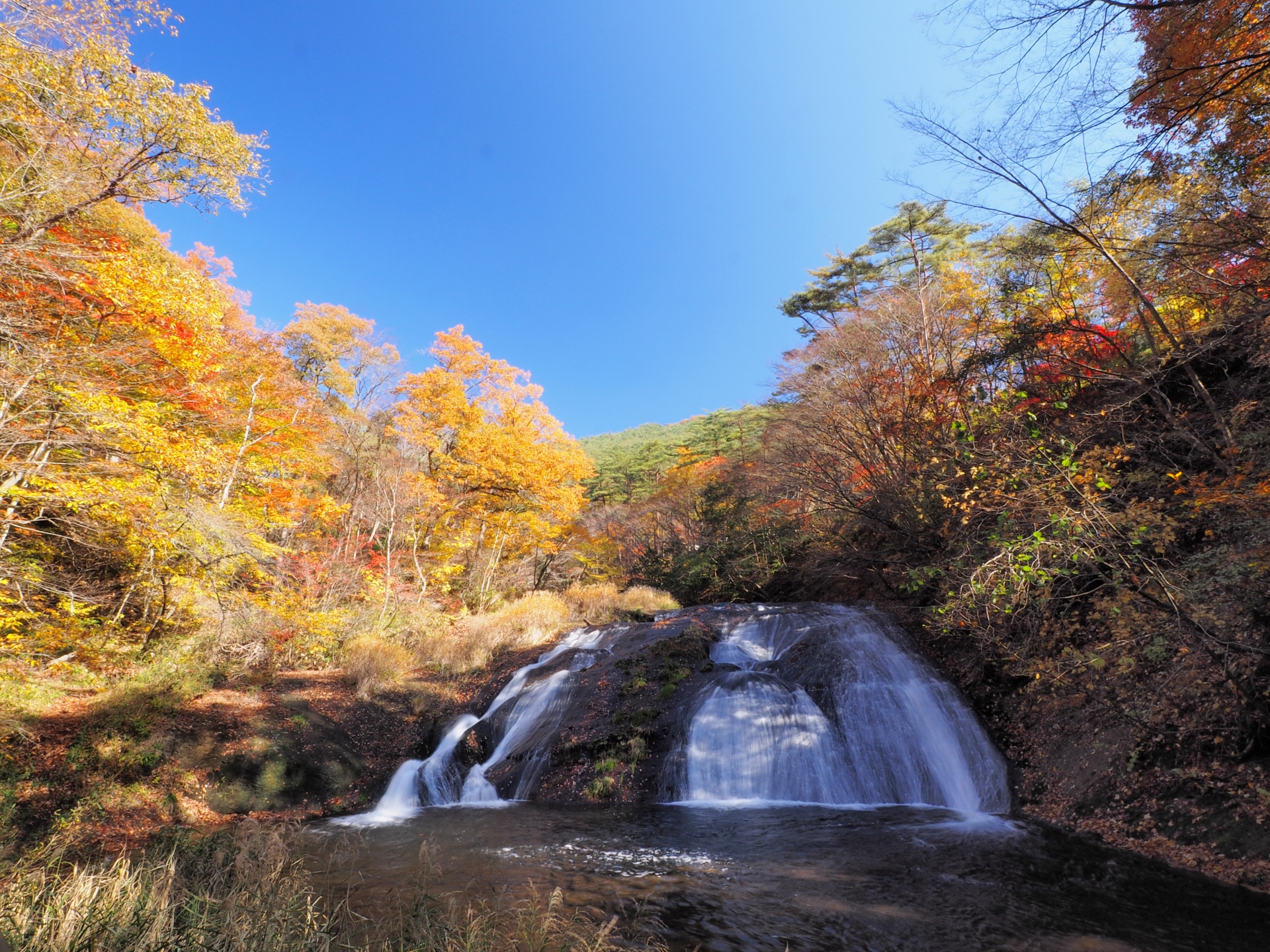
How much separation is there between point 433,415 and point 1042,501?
1942cm

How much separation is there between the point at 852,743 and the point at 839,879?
143 inches

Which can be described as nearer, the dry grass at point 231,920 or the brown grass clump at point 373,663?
the dry grass at point 231,920

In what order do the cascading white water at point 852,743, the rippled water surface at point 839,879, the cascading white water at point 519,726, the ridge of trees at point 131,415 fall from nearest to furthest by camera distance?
the rippled water surface at point 839,879, the ridge of trees at point 131,415, the cascading white water at point 852,743, the cascading white water at point 519,726

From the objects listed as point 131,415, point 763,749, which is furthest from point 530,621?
point 131,415

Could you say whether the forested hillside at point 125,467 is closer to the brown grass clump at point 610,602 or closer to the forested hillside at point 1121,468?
the brown grass clump at point 610,602

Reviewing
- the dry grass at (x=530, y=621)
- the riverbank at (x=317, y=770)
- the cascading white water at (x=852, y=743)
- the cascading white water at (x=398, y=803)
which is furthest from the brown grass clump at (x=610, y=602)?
the cascading white water at (x=398, y=803)

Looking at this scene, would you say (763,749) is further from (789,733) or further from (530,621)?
(530,621)

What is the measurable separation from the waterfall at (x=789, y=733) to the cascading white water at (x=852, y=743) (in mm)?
19

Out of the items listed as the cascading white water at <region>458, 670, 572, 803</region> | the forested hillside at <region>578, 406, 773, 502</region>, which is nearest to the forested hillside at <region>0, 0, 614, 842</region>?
the cascading white water at <region>458, 670, 572, 803</region>

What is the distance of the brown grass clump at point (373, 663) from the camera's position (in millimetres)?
11755

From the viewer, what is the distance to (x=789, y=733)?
8859mm

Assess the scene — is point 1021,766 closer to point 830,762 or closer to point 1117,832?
point 1117,832

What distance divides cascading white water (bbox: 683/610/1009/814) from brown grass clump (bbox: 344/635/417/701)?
743 centimetres

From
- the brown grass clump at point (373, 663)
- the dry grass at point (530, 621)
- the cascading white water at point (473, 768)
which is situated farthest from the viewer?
the dry grass at point (530, 621)
